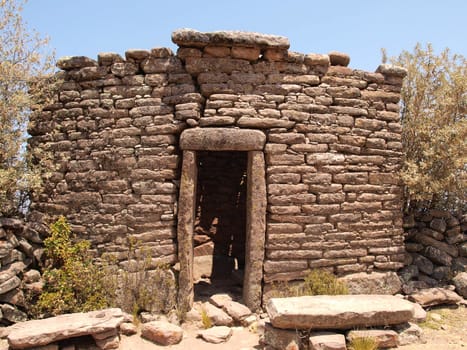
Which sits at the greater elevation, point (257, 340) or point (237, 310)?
point (237, 310)

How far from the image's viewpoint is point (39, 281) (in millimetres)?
4996

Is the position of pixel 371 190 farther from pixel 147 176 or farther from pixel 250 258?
pixel 147 176

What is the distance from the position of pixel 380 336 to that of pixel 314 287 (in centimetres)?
120

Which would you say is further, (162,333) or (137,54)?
(137,54)

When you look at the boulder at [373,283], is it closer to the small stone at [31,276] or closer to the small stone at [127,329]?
the small stone at [127,329]

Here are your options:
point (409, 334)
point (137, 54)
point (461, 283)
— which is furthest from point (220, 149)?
point (461, 283)

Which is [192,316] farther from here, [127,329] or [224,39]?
[224,39]

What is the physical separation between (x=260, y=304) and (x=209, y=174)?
3.33m

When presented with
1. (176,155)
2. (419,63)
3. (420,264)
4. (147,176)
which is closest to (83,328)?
(147,176)

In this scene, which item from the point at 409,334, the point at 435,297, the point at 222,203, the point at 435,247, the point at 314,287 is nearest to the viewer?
the point at 409,334

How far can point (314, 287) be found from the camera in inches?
208

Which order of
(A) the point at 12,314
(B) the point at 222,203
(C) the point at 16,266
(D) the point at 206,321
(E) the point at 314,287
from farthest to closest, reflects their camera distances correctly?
(B) the point at 222,203
(E) the point at 314,287
(D) the point at 206,321
(C) the point at 16,266
(A) the point at 12,314

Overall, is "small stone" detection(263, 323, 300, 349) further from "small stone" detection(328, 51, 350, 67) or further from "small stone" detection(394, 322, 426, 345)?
"small stone" detection(328, 51, 350, 67)

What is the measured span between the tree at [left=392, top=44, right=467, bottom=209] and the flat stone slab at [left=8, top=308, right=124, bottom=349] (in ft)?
15.6
